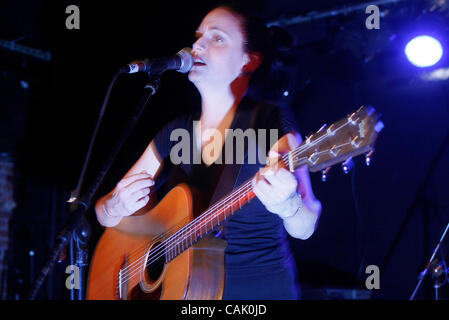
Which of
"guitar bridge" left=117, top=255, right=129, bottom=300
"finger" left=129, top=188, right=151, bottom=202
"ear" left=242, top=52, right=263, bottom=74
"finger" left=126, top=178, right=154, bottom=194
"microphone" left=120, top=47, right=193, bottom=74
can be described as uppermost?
"ear" left=242, top=52, right=263, bottom=74

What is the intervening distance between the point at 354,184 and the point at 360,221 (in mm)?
292

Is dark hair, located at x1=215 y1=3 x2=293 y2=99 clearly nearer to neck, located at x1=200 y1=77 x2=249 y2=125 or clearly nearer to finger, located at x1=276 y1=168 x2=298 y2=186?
neck, located at x1=200 y1=77 x2=249 y2=125

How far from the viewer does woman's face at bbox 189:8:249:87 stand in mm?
2436

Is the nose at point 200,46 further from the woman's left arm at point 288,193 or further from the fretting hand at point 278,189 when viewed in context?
the fretting hand at point 278,189

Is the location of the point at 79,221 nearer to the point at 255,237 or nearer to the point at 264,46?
the point at 255,237

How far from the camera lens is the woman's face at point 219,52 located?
244 centimetres

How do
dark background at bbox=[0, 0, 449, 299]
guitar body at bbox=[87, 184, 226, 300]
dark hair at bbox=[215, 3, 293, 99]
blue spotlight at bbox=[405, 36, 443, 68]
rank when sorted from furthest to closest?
dark background at bbox=[0, 0, 449, 299] < blue spotlight at bbox=[405, 36, 443, 68] < dark hair at bbox=[215, 3, 293, 99] < guitar body at bbox=[87, 184, 226, 300]

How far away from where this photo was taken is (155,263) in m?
2.15

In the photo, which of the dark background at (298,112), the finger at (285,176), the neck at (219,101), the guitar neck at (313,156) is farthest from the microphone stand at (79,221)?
the dark background at (298,112)

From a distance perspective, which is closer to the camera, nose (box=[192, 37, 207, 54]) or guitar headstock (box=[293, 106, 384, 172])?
guitar headstock (box=[293, 106, 384, 172])

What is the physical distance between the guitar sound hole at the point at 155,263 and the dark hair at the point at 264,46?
121 centimetres

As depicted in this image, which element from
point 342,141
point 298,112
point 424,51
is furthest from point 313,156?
point 298,112

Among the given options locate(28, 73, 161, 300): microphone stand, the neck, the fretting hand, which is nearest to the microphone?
locate(28, 73, 161, 300): microphone stand

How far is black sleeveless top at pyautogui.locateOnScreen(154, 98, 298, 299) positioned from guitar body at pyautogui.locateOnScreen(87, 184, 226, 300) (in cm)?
11
